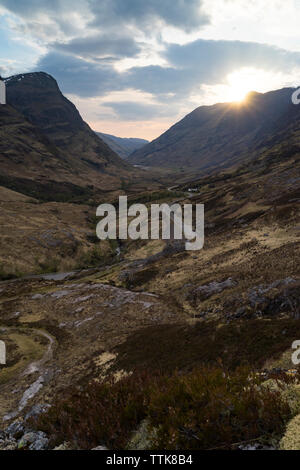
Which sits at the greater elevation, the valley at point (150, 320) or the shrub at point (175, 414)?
the shrub at point (175, 414)

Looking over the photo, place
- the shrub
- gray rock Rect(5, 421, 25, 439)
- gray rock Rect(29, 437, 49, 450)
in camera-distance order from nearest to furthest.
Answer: the shrub
gray rock Rect(29, 437, 49, 450)
gray rock Rect(5, 421, 25, 439)

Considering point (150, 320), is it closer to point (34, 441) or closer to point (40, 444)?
point (34, 441)

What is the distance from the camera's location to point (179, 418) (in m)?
7.14

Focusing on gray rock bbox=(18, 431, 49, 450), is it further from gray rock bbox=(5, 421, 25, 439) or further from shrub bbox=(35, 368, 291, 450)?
gray rock bbox=(5, 421, 25, 439)

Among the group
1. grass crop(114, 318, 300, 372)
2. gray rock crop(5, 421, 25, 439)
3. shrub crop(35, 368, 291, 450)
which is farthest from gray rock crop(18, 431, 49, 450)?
grass crop(114, 318, 300, 372)

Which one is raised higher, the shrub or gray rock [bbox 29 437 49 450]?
the shrub

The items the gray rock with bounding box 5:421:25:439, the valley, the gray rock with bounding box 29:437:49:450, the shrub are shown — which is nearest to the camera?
the shrub

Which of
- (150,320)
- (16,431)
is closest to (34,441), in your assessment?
(16,431)

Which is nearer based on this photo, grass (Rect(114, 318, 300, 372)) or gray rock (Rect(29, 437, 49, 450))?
gray rock (Rect(29, 437, 49, 450))

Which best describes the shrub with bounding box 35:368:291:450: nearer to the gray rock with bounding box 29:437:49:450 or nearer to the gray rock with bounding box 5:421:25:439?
the gray rock with bounding box 29:437:49:450

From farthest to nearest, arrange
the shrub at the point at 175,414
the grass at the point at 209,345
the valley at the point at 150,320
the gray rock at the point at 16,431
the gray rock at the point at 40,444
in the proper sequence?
the grass at the point at 209,345 → the valley at the point at 150,320 → the gray rock at the point at 16,431 → the gray rock at the point at 40,444 → the shrub at the point at 175,414

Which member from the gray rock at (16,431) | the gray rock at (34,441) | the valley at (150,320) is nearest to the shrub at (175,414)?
the valley at (150,320)

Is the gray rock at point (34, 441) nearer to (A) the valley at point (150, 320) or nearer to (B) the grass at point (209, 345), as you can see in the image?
(A) the valley at point (150, 320)
